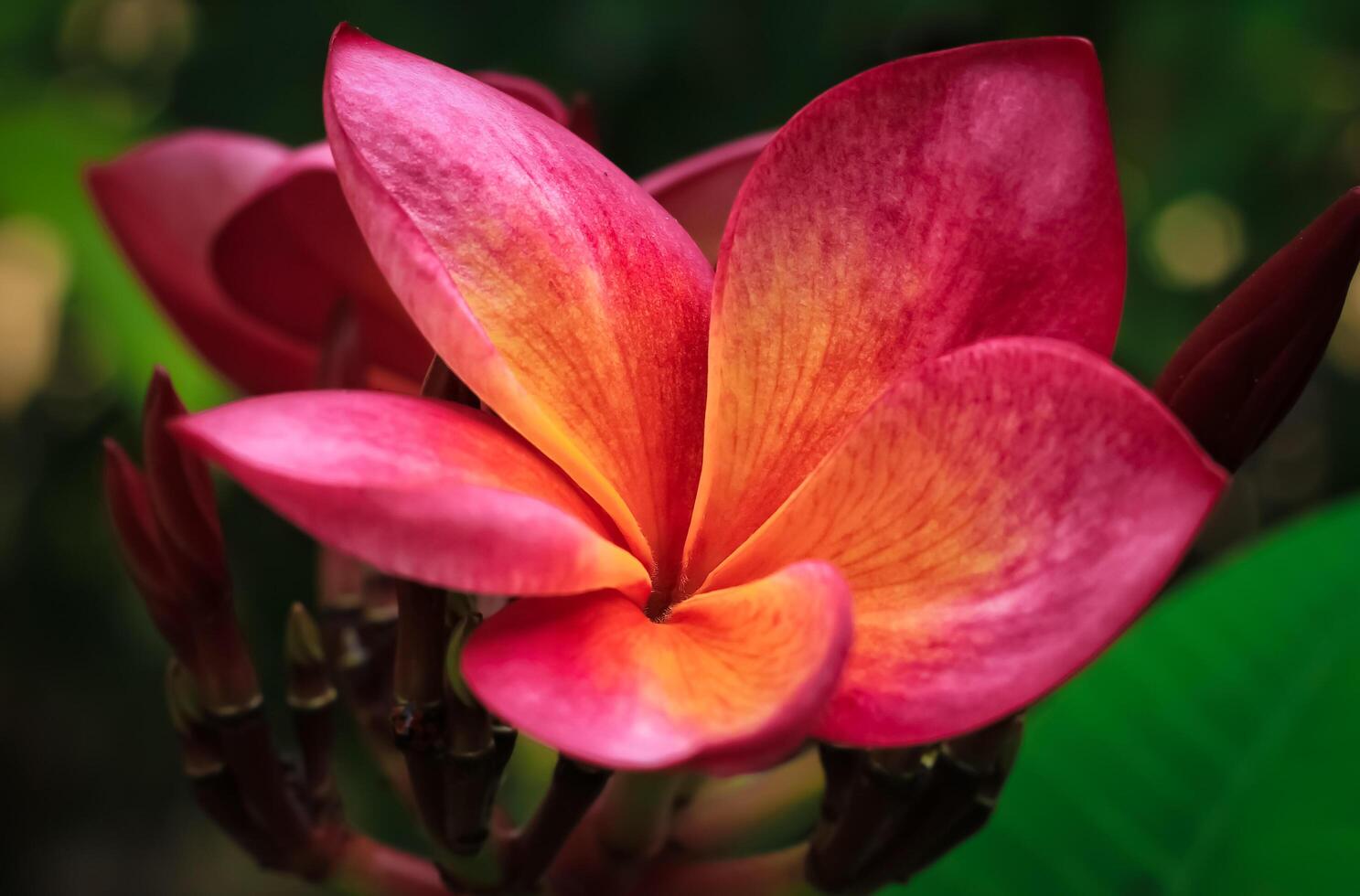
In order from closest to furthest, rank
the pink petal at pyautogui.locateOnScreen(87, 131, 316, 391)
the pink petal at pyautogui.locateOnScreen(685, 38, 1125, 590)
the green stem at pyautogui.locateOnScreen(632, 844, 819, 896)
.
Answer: the pink petal at pyautogui.locateOnScreen(685, 38, 1125, 590) → the green stem at pyautogui.locateOnScreen(632, 844, 819, 896) → the pink petal at pyautogui.locateOnScreen(87, 131, 316, 391)

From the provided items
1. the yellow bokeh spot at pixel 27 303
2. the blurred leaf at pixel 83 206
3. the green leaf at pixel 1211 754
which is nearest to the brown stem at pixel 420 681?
the green leaf at pixel 1211 754

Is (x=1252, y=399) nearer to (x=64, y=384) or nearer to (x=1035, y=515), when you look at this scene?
(x=1035, y=515)

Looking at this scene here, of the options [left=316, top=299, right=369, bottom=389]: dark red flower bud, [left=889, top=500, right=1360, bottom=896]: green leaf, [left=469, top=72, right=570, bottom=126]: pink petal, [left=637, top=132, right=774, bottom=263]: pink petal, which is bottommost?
[left=889, top=500, right=1360, bottom=896]: green leaf

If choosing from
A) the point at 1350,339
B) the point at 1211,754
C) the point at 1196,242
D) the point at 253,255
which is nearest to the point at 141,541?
the point at 253,255

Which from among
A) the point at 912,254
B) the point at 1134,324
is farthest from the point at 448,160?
the point at 1134,324

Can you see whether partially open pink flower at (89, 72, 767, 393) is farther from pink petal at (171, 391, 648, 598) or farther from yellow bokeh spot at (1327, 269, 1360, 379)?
yellow bokeh spot at (1327, 269, 1360, 379)

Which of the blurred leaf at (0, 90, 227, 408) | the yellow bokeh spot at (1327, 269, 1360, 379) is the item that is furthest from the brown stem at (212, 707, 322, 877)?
the yellow bokeh spot at (1327, 269, 1360, 379)

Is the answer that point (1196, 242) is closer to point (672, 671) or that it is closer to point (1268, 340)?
point (1268, 340)
